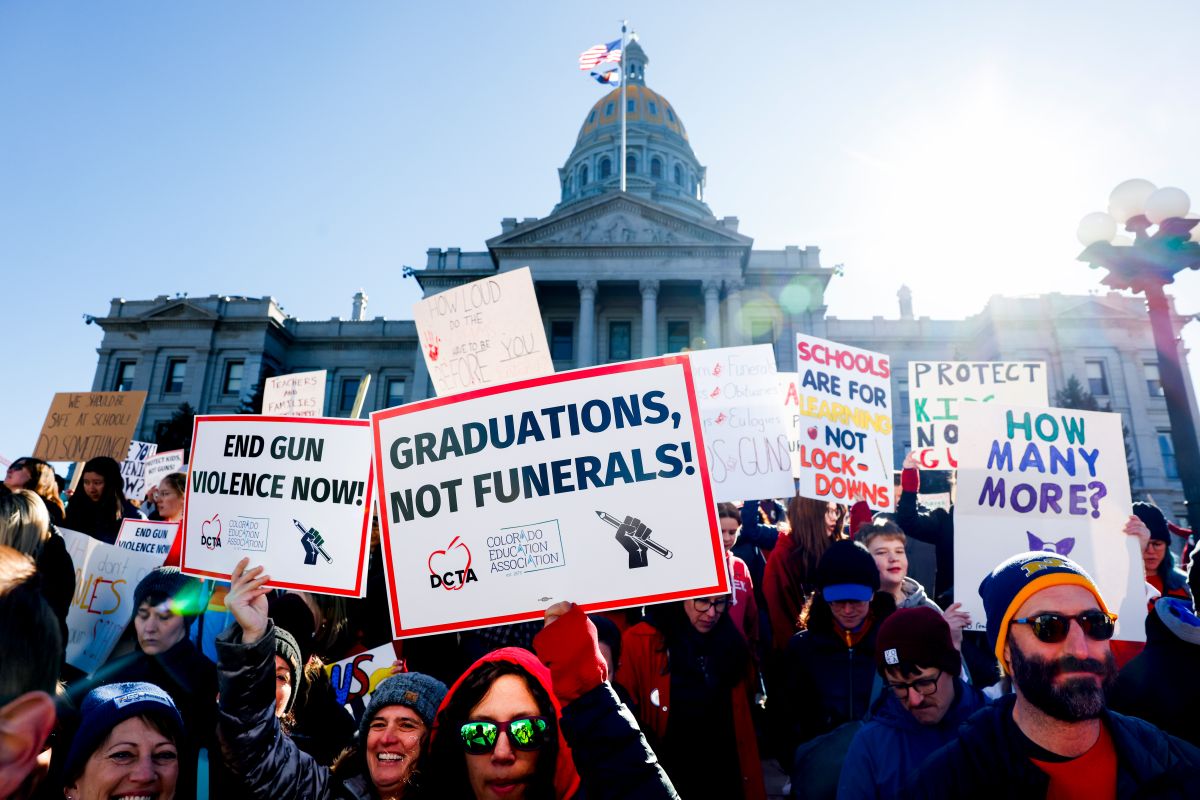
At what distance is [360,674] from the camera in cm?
368

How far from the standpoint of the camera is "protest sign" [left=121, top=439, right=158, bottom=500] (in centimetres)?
1067

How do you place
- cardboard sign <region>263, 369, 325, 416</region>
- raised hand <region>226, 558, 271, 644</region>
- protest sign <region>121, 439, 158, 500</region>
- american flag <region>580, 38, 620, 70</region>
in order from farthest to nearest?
american flag <region>580, 38, 620, 70</region>, protest sign <region>121, 439, 158, 500</region>, cardboard sign <region>263, 369, 325, 416</region>, raised hand <region>226, 558, 271, 644</region>

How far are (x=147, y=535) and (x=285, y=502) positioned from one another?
8.54 ft

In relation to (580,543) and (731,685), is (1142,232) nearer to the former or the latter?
(731,685)

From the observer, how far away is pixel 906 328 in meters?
38.7

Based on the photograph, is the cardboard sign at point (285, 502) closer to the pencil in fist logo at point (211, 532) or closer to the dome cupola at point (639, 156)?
the pencil in fist logo at point (211, 532)

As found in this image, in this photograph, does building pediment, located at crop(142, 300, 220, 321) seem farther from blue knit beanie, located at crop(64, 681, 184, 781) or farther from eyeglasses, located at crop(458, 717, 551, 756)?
eyeglasses, located at crop(458, 717, 551, 756)

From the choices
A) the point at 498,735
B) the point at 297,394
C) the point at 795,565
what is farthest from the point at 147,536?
the point at 795,565

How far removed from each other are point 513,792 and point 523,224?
35.8 metres

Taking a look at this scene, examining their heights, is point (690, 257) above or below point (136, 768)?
above

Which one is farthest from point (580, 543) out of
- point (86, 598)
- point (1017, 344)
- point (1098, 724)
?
point (1017, 344)

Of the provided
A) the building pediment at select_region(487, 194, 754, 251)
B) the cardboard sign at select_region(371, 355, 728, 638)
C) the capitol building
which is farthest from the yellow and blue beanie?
the building pediment at select_region(487, 194, 754, 251)

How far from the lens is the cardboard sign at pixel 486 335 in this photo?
4.08 meters

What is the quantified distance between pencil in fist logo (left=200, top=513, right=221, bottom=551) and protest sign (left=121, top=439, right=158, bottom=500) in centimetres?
867
